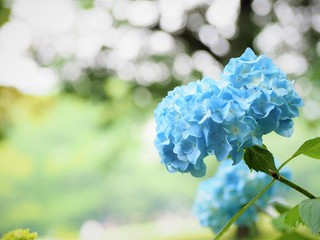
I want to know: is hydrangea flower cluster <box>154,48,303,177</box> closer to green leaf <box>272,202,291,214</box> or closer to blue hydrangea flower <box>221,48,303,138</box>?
blue hydrangea flower <box>221,48,303,138</box>

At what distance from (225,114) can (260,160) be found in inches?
3.0

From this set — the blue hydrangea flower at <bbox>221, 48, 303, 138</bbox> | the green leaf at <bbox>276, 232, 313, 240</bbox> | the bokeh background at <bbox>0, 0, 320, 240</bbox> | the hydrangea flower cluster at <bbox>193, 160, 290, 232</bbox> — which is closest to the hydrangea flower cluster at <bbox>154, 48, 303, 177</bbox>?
the blue hydrangea flower at <bbox>221, 48, 303, 138</bbox>

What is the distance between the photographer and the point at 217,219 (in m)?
1.04

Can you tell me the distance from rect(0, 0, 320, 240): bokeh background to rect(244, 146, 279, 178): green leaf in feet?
6.38

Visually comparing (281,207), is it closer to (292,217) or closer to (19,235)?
(292,217)

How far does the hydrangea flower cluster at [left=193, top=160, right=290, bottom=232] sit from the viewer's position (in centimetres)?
102

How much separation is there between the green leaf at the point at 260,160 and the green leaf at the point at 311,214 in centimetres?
5

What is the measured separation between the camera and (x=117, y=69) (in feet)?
11.9

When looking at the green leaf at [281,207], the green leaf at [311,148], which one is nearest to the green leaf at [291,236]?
Answer: the green leaf at [281,207]

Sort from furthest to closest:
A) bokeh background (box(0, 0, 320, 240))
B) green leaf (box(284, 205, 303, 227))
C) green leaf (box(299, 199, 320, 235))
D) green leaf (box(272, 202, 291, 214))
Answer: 1. bokeh background (box(0, 0, 320, 240))
2. green leaf (box(272, 202, 291, 214))
3. green leaf (box(284, 205, 303, 227))
4. green leaf (box(299, 199, 320, 235))

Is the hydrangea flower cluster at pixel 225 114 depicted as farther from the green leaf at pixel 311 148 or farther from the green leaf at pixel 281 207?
the green leaf at pixel 281 207

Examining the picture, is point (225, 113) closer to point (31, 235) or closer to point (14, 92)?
point (31, 235)

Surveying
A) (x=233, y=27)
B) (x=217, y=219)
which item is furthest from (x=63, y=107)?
(x=217, y=219)

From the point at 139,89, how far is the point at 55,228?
11.8 feet
